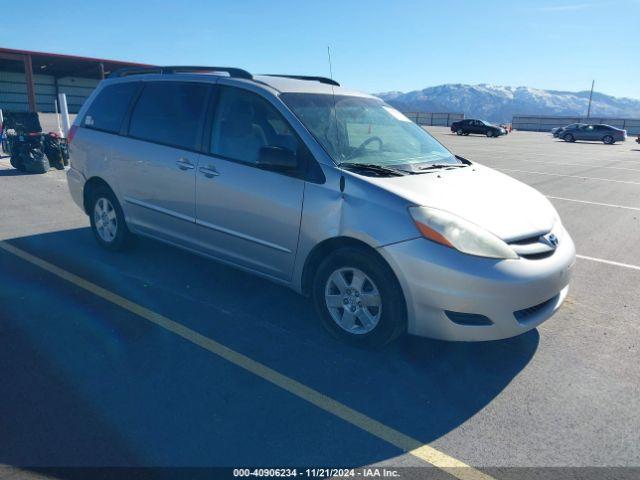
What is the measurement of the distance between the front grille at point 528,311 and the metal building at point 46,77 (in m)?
36.5

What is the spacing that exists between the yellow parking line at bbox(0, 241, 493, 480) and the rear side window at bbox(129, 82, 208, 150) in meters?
1.53

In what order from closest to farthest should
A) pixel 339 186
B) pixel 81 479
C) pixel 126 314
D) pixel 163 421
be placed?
1. pixel 81 479
2. pixel 163 421
3. pixel 339 186
4. pixel 126 314

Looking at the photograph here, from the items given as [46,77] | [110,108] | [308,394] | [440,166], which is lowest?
[308,394]

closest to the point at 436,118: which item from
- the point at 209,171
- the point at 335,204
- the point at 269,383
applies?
the point at 209,171

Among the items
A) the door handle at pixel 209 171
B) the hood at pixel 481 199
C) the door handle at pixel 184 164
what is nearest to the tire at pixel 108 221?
the door handle at pixel 184 164

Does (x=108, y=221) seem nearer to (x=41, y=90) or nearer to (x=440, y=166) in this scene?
(x=440, y=166)

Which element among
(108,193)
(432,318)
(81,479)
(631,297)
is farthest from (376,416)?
(108,193)

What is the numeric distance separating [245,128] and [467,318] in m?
2.41

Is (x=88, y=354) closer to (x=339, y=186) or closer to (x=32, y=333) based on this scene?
(x=32, y=333)

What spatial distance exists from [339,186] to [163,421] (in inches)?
75.9

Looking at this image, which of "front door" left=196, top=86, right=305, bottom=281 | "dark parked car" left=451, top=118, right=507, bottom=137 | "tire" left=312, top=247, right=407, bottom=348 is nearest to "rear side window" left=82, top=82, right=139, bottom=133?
"front door" left=196, top=86, right=305, bottom=281

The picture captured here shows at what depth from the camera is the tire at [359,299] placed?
3457 mm

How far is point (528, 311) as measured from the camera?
345cm

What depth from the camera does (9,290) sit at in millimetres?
4594
